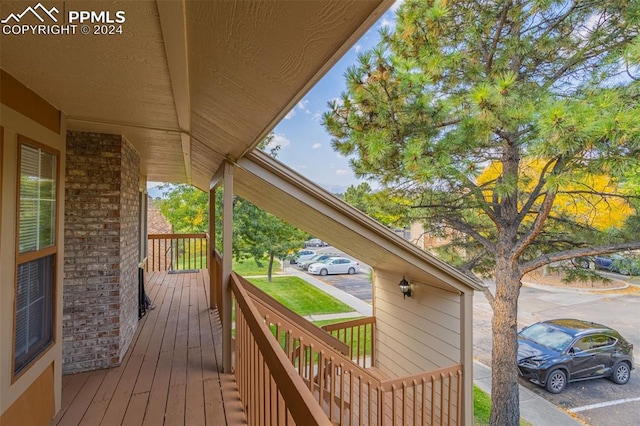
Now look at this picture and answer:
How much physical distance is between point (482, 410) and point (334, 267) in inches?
478

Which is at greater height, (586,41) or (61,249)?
(586,41)

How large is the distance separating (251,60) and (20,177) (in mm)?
1851

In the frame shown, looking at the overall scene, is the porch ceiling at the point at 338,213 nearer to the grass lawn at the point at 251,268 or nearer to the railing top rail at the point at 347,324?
the railing top rail at the point at 347,324

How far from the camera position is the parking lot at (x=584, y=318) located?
643 centimetres

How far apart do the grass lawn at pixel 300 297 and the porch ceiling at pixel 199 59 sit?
9626 millimetres

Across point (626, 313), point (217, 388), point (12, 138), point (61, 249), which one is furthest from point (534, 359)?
point (12, 138)

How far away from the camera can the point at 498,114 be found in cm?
475

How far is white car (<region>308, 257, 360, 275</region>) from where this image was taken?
59.3 feet

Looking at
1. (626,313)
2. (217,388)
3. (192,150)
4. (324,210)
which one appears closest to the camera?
(217,388)

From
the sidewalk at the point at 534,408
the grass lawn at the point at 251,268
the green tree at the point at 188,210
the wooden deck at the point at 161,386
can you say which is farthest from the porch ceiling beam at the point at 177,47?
the grass lawn at the point at 251,268

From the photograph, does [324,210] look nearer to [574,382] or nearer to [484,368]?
[484,368]

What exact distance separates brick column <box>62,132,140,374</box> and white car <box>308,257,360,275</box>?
14.7 meters

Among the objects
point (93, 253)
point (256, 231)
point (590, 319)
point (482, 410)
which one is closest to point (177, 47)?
point (93, 253)

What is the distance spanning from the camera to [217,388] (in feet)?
9.90
